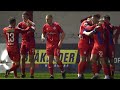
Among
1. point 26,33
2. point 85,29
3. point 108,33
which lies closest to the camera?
point 85,29

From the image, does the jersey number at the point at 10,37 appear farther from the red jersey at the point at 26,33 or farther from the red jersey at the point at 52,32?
the red jersey at the point at 52,32

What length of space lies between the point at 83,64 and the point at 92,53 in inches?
11.6

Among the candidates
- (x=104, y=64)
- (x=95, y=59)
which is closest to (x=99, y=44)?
(x=95, y=59)

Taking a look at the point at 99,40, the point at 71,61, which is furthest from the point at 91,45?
the point at 71,61

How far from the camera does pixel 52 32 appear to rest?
10508 millimetres

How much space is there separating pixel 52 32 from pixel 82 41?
0.75 meters

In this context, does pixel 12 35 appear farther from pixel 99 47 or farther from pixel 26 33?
pixel 99 47

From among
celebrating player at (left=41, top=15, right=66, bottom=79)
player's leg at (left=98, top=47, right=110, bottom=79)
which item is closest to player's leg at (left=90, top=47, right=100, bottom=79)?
player's leg at (left=98, top=47, right=110, bottom=79)

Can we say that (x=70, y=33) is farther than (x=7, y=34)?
Yes

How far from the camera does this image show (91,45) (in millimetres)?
10094

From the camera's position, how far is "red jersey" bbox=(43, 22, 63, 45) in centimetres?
1048

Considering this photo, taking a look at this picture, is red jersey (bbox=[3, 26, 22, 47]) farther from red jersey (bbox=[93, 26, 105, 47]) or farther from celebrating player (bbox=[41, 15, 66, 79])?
red jersey (bbox=[93, 26, 105, 47])
